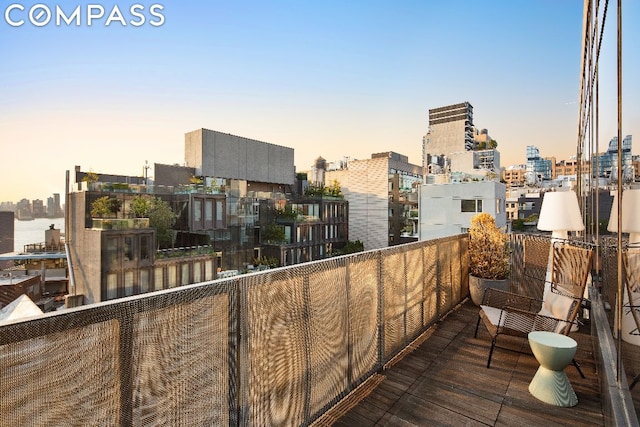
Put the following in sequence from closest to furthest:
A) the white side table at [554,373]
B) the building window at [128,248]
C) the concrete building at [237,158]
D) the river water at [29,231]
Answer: the white side table at [554,373], the building window at [128,248], the river water at [29,231], the concrete building at [237,158]

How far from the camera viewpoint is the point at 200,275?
2580 centimetres

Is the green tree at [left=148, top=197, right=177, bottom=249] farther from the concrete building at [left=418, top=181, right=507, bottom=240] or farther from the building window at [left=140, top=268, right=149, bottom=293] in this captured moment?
the concrete building at [left=418, top=181, right=507, bottom=240]

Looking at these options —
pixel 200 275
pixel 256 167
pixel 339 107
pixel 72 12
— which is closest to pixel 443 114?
pixel 256 167

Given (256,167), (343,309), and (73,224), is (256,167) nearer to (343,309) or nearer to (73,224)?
(73,224)

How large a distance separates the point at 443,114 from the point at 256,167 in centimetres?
8140

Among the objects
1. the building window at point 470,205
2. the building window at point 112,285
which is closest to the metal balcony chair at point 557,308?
the building window at point 470,205

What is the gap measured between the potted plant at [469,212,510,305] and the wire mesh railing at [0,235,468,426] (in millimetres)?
2956

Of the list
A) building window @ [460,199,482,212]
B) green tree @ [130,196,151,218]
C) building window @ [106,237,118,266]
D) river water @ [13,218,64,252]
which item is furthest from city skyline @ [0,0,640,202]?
building window @ [106,237,118,266]

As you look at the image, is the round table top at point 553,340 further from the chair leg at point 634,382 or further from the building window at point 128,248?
the building window at point 128,248

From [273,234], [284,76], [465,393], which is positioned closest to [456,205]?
[284,76]

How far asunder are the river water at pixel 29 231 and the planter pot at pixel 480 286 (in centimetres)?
3115

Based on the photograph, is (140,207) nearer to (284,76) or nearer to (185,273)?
(185,273)

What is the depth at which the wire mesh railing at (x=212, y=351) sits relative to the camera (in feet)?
4.04

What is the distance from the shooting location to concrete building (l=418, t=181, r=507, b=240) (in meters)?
24.0
